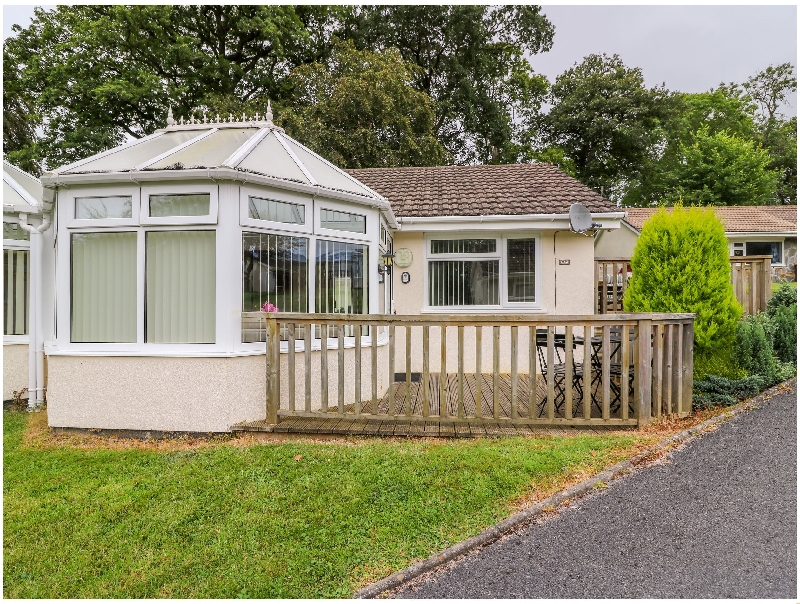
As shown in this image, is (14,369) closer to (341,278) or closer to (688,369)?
(341,278)

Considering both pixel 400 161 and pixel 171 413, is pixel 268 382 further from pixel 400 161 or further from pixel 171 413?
pixel 400 161

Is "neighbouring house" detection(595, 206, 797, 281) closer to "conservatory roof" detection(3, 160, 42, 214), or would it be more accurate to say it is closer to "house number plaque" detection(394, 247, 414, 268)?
"house number plaque" detection(394, 247, 414, 268)

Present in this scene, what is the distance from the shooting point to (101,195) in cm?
546

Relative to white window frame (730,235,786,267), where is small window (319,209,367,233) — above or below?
below

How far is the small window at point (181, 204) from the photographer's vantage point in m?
5.32

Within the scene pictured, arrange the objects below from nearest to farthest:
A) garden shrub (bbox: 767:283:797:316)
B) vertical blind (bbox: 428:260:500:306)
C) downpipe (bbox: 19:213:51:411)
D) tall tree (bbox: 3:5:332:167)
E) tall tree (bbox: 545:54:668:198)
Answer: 1. downpipe (bbox: 19:213:51:411)
2. garden shrub (bbox: 767:283:797:316)
3. vertical blind (bbox: 428:260:500:306)
4. tall tree (bbox: 3:5:332:167)
5. tall tree (bbox: 545:54:668:198)

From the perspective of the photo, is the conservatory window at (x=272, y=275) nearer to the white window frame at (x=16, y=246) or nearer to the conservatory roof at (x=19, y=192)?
the conservatory roof at (x=19, y=192)

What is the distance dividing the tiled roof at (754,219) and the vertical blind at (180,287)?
18.3m

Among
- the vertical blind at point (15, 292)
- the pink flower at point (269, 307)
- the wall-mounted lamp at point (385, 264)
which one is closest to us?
the pink flower at point (269, 307)

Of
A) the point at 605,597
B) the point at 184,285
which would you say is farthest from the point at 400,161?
the point at 605,597

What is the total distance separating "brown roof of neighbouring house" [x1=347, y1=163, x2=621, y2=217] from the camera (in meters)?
8.50

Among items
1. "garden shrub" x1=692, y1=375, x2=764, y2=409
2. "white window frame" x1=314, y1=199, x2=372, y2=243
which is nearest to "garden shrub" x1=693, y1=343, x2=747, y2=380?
"garden shrub" x1=692, y1=375, x2=764, y2=409

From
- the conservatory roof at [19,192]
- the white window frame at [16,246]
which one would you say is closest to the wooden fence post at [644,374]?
the conservatory roof at [19,192]

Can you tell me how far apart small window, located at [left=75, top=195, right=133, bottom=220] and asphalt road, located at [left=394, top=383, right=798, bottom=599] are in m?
5.21
